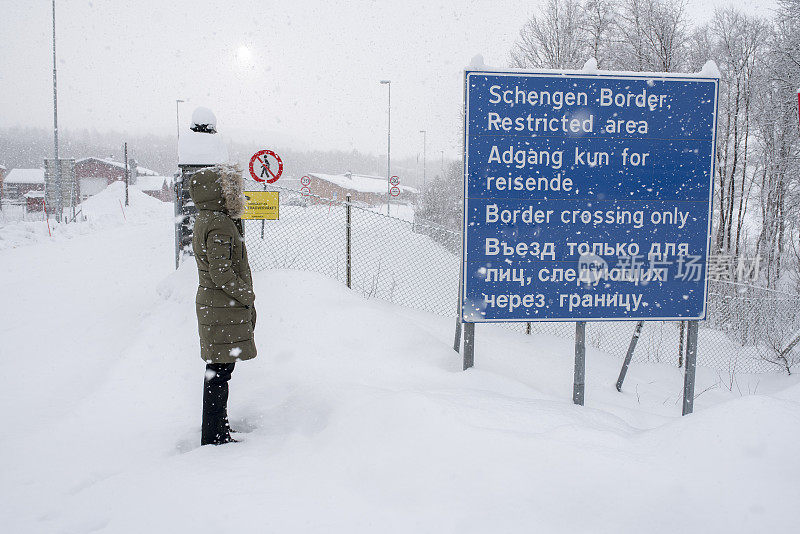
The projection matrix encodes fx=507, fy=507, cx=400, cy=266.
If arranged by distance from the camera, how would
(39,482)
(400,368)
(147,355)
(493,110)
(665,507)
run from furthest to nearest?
1. (147,355)
2. (400,368)
3. (493,110)
4. (39,482)
5. (665,507)

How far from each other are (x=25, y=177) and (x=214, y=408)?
288 feet

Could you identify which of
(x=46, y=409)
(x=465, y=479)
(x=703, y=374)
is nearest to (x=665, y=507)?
(x=465, y=479)

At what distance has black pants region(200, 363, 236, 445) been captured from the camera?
3.35m

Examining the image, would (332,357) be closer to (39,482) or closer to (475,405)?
(475,405)

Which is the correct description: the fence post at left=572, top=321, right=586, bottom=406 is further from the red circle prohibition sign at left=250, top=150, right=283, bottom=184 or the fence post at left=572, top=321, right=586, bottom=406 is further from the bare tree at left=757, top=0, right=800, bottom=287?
the bare tree at left=757, top=0, right=800, bottom=287

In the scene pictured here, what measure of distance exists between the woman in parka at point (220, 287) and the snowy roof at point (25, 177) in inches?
3243

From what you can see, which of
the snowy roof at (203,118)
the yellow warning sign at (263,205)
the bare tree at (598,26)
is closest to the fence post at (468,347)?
the snowy roof at (203,118)

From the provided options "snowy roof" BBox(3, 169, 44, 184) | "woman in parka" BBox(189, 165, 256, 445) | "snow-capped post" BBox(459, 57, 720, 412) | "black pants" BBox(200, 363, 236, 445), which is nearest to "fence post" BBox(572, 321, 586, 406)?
"snow-capped post" BBox(459, 57, 720, 412)

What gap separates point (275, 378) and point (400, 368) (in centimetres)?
112

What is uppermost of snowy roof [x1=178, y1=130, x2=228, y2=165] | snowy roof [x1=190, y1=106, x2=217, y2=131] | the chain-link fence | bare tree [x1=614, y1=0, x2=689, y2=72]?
bare tree [x1=614, y1=0, x2=689, y2=72]

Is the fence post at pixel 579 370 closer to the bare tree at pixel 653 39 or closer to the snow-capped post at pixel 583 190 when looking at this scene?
the snow-capped post at pixel 583 190

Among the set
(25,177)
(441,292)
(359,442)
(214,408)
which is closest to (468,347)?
(359,442)

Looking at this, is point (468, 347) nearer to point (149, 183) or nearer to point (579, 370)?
point (579, 370)

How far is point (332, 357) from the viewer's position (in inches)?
188
